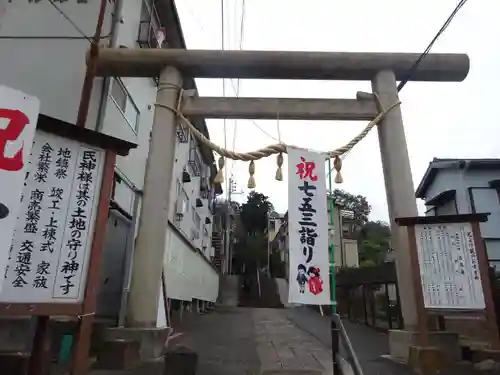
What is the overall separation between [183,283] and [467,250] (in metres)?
10.2

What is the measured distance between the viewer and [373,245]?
39.0 metres

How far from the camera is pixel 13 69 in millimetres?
8609

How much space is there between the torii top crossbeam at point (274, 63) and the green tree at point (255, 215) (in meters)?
42.4

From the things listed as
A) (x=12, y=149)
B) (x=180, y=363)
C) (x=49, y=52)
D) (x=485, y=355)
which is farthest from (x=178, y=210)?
(x=12, y=149)

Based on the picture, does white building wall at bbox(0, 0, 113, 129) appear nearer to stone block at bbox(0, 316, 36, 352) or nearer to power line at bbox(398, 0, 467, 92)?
stone block at bbox(0, 316, 36, 352)

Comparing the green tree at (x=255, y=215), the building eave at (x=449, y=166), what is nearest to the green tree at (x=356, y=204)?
the green tree at (x=255, y=215)

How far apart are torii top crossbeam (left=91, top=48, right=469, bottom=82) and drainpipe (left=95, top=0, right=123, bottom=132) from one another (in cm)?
92

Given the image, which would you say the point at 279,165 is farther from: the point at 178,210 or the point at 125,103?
the point at 178,210

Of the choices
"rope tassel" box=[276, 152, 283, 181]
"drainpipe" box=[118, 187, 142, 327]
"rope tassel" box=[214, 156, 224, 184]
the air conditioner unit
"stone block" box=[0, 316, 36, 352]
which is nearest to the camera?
"stone block" box=[0, 316, 36, 352]

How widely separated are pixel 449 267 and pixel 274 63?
5.17m

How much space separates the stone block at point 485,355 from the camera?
5812 millimetres

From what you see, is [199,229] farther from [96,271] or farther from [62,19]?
[96,271]

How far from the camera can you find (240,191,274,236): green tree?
50156 mm

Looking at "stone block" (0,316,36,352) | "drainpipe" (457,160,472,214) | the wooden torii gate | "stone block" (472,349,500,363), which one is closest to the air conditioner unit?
the wooden torii gate
